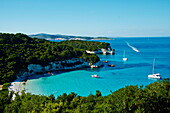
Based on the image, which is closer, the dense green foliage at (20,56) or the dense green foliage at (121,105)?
the dense green foliage at (121,105)

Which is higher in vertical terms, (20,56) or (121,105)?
(20,56)

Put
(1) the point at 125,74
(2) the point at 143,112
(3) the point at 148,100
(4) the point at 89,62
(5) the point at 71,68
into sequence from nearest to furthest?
(2) the point at 143,112
(3) the point at 148,100
(1) the point at 125,74
(5) the point at 71,68
(4) the point at 89,62

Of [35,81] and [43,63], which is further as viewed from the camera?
[43,63]

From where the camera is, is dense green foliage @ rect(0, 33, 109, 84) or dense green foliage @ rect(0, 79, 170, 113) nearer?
dense green foliage @ rect(0, 79, 170, 113)

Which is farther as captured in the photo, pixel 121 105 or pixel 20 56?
pixel 20 56

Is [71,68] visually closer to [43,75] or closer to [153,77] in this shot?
[43,75]

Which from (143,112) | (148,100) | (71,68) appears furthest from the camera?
(71,68)

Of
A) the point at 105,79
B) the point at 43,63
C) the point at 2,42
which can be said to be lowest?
the point at 105,79

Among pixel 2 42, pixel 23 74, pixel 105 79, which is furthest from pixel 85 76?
pixel 2 42

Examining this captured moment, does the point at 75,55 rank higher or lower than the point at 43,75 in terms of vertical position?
Answer: higher
